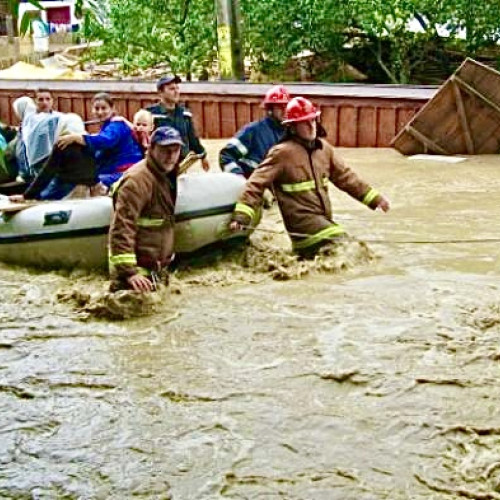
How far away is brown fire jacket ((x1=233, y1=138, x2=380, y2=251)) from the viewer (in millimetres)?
6469

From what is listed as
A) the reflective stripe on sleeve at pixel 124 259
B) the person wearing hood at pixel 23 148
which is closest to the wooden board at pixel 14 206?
the person wearing hood at pixel 23 148

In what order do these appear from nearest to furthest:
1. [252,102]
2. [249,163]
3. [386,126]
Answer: [249,163] → [386,126] → [252,102]

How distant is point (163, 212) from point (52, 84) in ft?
35.0

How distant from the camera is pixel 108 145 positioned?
7082mm

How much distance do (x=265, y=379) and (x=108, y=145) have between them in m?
2.99

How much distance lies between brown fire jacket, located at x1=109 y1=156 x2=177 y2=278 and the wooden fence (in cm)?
691

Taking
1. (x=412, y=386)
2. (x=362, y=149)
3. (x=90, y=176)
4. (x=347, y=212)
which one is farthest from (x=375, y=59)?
(x=412, y=386)

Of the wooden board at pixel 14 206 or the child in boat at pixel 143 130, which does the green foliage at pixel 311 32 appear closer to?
the child in boat at pixel 143 130

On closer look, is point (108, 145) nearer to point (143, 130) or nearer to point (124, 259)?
point (143, 130)

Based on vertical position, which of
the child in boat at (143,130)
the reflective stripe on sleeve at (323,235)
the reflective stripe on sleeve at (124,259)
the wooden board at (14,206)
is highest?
the child in boat at (143,130)

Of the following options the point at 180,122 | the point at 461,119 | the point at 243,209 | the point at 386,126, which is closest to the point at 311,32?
the point at 386,126

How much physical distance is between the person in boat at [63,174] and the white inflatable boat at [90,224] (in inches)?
11.4

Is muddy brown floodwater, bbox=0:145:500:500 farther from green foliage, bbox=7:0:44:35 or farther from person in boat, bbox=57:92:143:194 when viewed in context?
green foliage, bbox=7:0:44:35

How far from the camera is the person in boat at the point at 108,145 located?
7039mm
